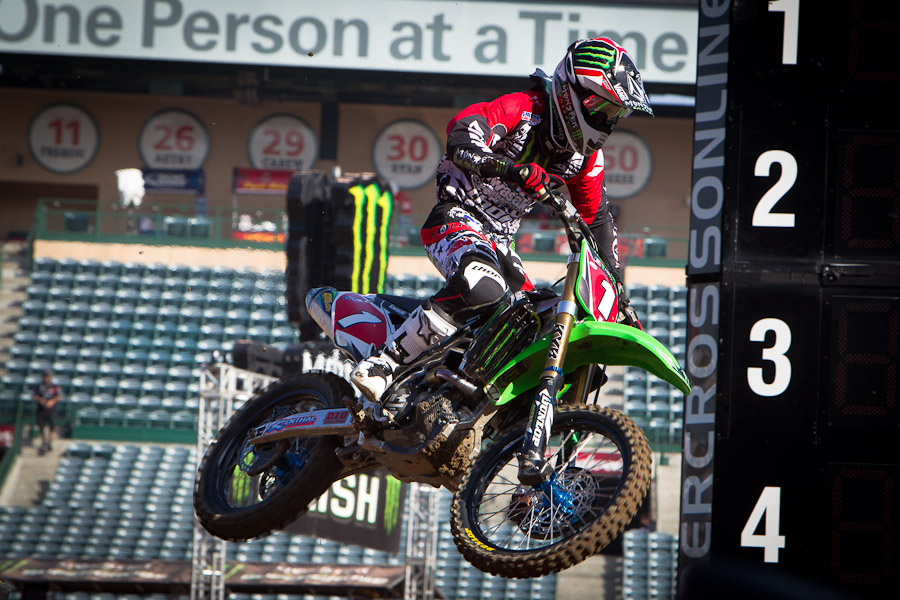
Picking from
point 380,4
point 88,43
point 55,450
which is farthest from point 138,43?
point 55,450

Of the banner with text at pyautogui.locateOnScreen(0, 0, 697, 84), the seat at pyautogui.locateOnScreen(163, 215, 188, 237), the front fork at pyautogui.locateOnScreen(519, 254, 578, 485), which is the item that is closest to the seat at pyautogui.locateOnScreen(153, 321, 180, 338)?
the seat at pyautogui.locateOnScreen(163, 215, 188, 237)

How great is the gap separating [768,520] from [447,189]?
2051 mm

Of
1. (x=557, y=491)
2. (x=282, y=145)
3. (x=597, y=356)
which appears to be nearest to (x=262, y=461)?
(x=557, y=491)

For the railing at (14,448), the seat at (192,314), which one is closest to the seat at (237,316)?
the seat at (192,314)

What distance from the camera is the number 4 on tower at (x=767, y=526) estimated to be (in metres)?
4.77

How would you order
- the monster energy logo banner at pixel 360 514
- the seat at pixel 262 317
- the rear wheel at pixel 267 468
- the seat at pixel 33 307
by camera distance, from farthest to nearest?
the seat at pixel 33 307 → the seat at pixel 262 317 → the monster energy logo banner at pixel 360 514 → the rear wheel at pixel 267 468

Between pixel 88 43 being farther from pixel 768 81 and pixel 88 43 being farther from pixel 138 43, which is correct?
pixel 768 81

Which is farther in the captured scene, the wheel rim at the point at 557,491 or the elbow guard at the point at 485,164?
the elbow guard at the point at 485,164

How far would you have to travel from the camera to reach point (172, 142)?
2083cm

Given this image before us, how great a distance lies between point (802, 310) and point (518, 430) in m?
1.65

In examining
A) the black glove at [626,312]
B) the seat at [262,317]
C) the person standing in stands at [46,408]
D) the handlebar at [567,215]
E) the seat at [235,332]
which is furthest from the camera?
the seat at [262,317]

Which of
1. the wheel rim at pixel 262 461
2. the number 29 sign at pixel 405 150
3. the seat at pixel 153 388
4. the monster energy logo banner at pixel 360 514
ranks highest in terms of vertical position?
the number 29 sign at pixel 405 150

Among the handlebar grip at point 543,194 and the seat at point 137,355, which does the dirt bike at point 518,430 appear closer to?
the handlebar grip at point 543,194

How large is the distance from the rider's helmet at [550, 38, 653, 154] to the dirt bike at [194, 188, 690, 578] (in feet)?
1.51
